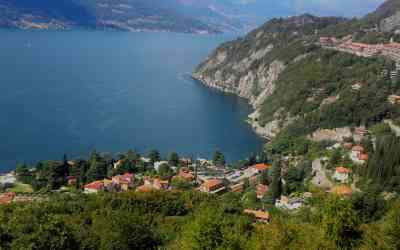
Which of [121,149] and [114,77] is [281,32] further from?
[121,149]

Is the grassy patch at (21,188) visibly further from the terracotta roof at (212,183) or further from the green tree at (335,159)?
the green tree at (335,159)

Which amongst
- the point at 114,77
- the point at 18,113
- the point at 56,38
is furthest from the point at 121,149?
the point at 56,38

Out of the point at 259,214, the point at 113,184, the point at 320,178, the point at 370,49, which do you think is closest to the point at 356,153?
the point at 320,178

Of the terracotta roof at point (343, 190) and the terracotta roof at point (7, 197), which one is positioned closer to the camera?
the terracotta roof at point (343, 190)

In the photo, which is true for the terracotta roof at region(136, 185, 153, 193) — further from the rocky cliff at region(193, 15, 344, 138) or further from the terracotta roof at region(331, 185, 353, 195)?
the rocky cliff at region(193, 15, 344, 138)

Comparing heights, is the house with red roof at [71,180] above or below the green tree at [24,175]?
below

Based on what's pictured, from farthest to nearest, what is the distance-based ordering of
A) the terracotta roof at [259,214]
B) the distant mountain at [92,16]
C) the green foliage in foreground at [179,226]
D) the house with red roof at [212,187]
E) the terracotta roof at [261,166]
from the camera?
the distant mountain at [92,16], the terracotta roof at [261,166], the house with red roof at [212,187], the terracotta roof at [259,214], the green foliage in foreground at [179,226]

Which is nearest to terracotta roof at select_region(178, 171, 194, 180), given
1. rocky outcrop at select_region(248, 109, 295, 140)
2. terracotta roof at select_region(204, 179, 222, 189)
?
terracotta roof at select_region(204, 179, 222, 189)

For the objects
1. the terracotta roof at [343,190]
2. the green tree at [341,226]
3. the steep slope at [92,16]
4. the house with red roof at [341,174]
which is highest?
the steep slope at [92,16]

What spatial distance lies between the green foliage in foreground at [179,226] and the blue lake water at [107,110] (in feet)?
45.8

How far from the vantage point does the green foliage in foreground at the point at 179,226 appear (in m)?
10.2

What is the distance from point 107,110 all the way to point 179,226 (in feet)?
96.6

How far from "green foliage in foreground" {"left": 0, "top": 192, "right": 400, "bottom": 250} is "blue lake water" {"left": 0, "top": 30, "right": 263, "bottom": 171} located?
45.8 ft

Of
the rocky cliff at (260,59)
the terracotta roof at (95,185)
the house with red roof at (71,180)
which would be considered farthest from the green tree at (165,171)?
the rocky cliff at (260,59)
